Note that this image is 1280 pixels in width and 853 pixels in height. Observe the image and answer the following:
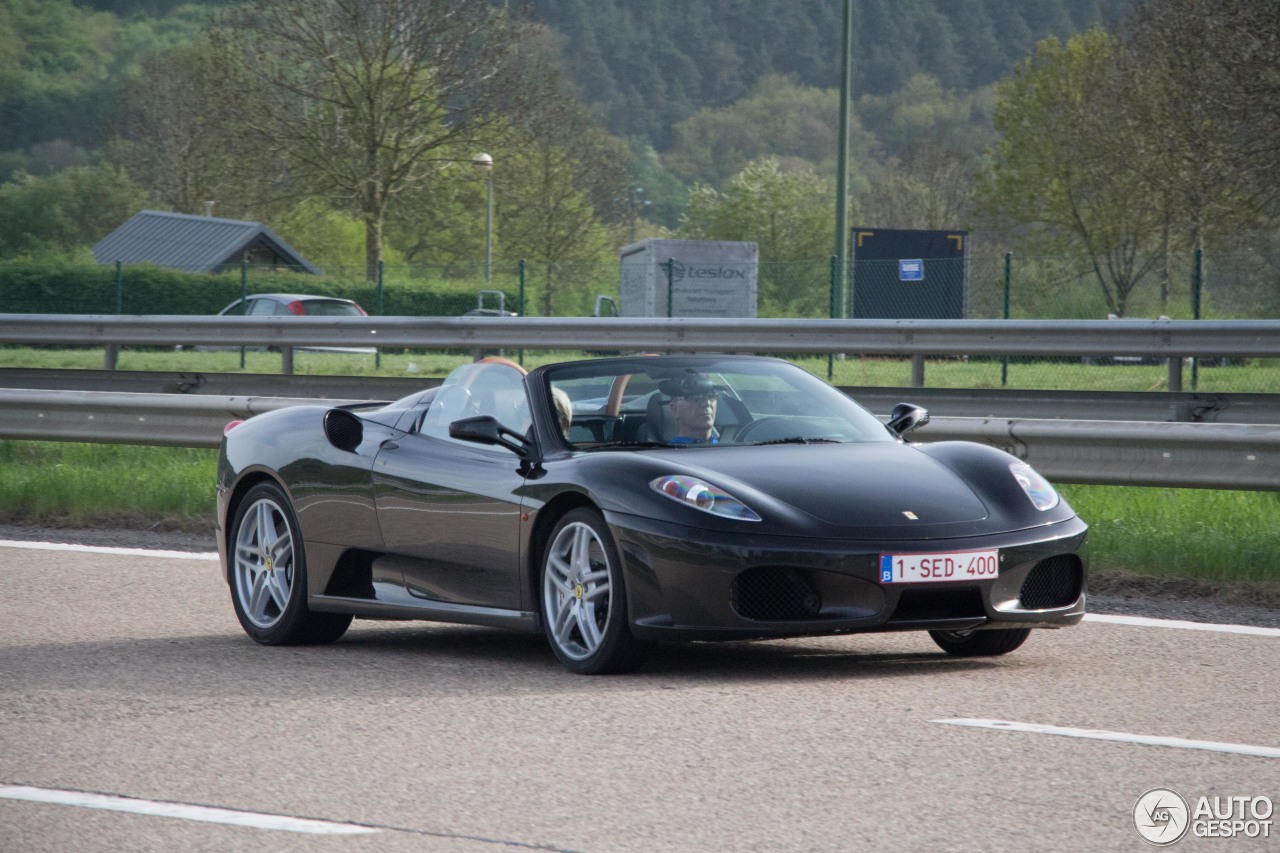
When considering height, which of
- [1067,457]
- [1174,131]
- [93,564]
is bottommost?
[93,564]

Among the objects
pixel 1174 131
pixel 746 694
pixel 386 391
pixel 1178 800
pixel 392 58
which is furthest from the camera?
pixel 392 58

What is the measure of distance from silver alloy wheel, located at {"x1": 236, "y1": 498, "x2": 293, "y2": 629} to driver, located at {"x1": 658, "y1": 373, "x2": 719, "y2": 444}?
1800mm

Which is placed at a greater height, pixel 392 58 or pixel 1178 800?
pixel 392 58

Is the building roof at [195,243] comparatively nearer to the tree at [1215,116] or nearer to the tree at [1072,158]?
the tree at [1072,158]

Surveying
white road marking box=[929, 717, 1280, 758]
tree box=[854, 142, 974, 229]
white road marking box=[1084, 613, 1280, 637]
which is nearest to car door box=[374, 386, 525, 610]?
white road marking box=[929, 717, 1280, 758]

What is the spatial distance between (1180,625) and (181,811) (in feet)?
14.7

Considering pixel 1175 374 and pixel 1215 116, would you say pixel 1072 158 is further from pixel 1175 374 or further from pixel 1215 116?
pixel 1175 374

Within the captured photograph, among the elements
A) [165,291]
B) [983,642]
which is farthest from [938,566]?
[165,291]

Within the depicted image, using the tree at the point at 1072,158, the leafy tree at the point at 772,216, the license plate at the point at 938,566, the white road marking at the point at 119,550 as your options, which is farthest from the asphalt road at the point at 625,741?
the leafy tree at the point at 772,216

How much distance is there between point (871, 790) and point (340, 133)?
37905 mm

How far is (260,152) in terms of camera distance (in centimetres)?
4150

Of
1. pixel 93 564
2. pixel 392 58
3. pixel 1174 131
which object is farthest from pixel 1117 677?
pixel 392 58

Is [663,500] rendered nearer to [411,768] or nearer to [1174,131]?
[411,768]

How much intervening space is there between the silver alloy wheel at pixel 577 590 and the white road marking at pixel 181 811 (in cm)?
201
